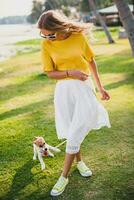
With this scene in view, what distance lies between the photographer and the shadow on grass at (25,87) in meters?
11.7

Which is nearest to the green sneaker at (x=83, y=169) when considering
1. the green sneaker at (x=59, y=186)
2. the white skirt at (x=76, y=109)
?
the green sneaker at (x=59, y=186)

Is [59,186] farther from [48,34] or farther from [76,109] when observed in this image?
[48,34]

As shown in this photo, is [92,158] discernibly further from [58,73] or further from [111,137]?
[58,73]

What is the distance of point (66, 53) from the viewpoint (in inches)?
190

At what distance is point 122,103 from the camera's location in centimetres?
944

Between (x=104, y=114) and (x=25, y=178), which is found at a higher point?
(x=104, y=114)

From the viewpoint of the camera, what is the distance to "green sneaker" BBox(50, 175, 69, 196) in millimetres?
5098

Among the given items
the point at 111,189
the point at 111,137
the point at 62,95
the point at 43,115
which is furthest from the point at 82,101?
the point at 43,115

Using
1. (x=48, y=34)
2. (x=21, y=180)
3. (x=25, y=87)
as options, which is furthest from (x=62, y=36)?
(x=25, y=87)

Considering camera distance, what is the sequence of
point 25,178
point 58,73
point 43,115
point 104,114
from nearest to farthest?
Answer: point 58,73 → point 104,114 → point 25,178 → point 43,115

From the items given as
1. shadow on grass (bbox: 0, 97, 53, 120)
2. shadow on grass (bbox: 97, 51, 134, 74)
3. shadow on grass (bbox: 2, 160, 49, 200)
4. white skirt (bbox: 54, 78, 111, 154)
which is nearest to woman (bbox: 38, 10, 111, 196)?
white skirt (bbox: 54, 78, 111, 154)

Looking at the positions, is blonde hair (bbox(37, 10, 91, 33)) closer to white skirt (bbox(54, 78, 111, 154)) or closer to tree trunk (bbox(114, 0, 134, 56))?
white skirt (bbox(54, 78, 111, 154))

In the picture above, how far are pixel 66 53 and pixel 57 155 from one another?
2.15m

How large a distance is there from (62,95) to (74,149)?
689 millimetres
